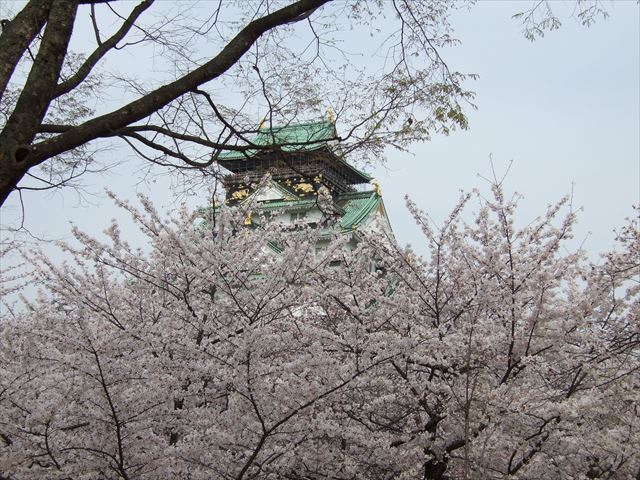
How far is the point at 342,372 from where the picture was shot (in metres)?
4.65

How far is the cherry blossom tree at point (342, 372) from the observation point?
480 centimetres

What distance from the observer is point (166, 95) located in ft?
10.6

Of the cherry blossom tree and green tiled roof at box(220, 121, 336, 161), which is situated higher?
green tiled roof at box(220, 121, 336, 161)

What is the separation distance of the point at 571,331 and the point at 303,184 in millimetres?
2380

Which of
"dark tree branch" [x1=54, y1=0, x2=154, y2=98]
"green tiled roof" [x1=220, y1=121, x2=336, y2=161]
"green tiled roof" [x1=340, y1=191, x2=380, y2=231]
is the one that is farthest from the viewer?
"green tiled roof" [x1=340, y1=191, x2=380, y2=231]

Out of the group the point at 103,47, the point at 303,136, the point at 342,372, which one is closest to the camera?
the point at 103,47

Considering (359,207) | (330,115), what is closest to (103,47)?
(330,115)

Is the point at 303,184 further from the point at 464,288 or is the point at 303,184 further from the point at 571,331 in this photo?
the point at 571,331

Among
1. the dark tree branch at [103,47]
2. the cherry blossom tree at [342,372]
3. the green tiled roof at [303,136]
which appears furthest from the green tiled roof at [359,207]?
the dark tree branch at [103,47]

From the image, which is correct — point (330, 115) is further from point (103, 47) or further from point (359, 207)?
point (359, 207)

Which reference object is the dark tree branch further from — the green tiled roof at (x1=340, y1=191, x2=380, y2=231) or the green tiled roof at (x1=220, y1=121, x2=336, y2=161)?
the green tiled roof at (x1=340, y1=191, x2=380, y2=231)

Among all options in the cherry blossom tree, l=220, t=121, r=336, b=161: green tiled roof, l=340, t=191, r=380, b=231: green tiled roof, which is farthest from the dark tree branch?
l=340, t=191, r=380, b=231: green tiled roof

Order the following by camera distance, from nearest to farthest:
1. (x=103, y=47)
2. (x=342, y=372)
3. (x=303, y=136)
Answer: (x=103, y=47) → (x=342, y=372) → (x=303, y=136)

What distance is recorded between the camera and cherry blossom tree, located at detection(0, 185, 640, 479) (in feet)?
15.8
